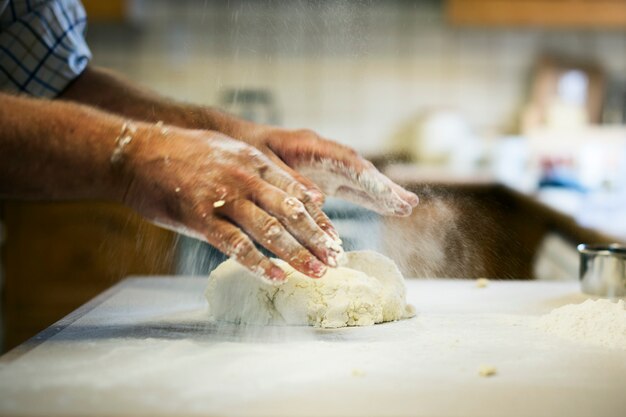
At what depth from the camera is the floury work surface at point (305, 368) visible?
797 millimetres

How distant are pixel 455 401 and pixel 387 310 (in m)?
0.40

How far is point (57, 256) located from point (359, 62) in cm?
182

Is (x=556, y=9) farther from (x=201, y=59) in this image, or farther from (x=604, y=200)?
(x=201, y=59)

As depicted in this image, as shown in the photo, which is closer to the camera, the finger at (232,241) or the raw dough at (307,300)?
the finger at (232,241)

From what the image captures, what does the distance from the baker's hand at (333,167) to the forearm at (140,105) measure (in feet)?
0.21

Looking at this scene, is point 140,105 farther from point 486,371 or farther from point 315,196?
point 486,371

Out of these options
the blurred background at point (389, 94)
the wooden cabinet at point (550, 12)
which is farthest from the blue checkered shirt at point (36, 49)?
the wooden cabinet at point (550, 12)

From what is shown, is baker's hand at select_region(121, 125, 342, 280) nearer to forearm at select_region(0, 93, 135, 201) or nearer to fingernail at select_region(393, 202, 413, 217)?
forearm at select_region(0, 93, 135, 201)

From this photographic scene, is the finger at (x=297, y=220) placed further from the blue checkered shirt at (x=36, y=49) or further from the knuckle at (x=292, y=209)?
the blue checkered shirt at (x=36, y=49)

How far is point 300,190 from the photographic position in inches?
43.2

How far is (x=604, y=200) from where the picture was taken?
9.08 ft

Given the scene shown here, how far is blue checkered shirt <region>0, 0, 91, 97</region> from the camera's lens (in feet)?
5.40

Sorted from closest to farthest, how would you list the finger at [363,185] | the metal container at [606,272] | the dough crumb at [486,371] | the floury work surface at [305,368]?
the floury work surface at [305,368]
the dough crumb at [486,371]
the finger at [363,185]
the metal container at [606,272]

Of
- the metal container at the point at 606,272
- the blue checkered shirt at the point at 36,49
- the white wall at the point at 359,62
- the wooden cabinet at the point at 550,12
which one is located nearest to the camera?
the metal container at the point at 606,272
